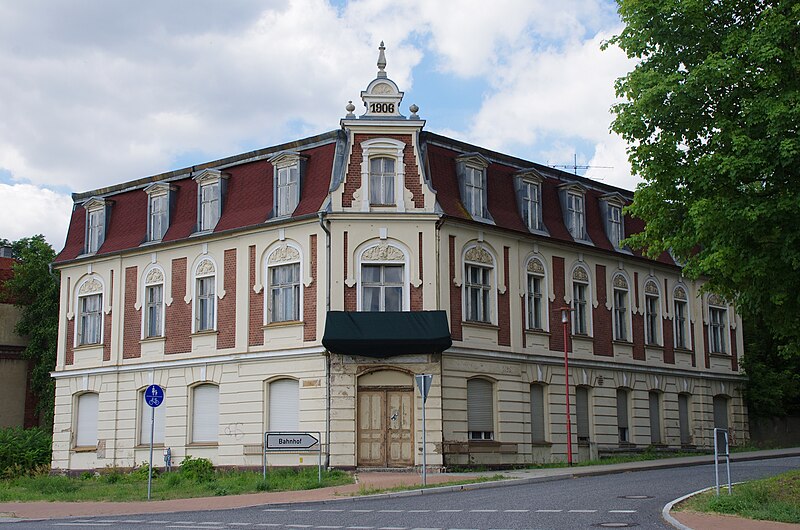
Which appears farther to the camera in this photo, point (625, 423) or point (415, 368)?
point (625, 423)

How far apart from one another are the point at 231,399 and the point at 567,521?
17.6 meters

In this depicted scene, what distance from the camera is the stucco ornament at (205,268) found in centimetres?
3241

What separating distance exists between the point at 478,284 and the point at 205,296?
8945 millimetres

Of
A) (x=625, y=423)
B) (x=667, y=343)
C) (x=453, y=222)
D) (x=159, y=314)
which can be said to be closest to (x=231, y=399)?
(x=159, y=314)

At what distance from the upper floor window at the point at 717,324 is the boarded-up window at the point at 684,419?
2930mm

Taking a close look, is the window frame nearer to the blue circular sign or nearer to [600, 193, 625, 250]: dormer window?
the blue circular sign

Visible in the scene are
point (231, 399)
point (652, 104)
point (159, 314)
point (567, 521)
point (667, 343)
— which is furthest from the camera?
point (667, 343)

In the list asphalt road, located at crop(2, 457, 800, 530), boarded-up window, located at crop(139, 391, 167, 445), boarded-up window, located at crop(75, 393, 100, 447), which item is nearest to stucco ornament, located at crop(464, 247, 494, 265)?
asphalt road, located at crop(2, 457, 800, 530)

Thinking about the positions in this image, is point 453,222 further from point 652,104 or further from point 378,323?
point 652,104

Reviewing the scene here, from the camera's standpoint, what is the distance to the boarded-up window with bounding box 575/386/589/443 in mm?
33500

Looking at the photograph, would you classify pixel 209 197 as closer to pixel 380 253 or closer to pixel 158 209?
pixel 158 209

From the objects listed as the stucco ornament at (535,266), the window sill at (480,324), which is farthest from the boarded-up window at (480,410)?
the stucco ornament at (535,266)

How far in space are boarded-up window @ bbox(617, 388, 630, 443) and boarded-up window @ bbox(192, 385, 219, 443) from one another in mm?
13824

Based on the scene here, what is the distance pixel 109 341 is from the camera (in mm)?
34875
